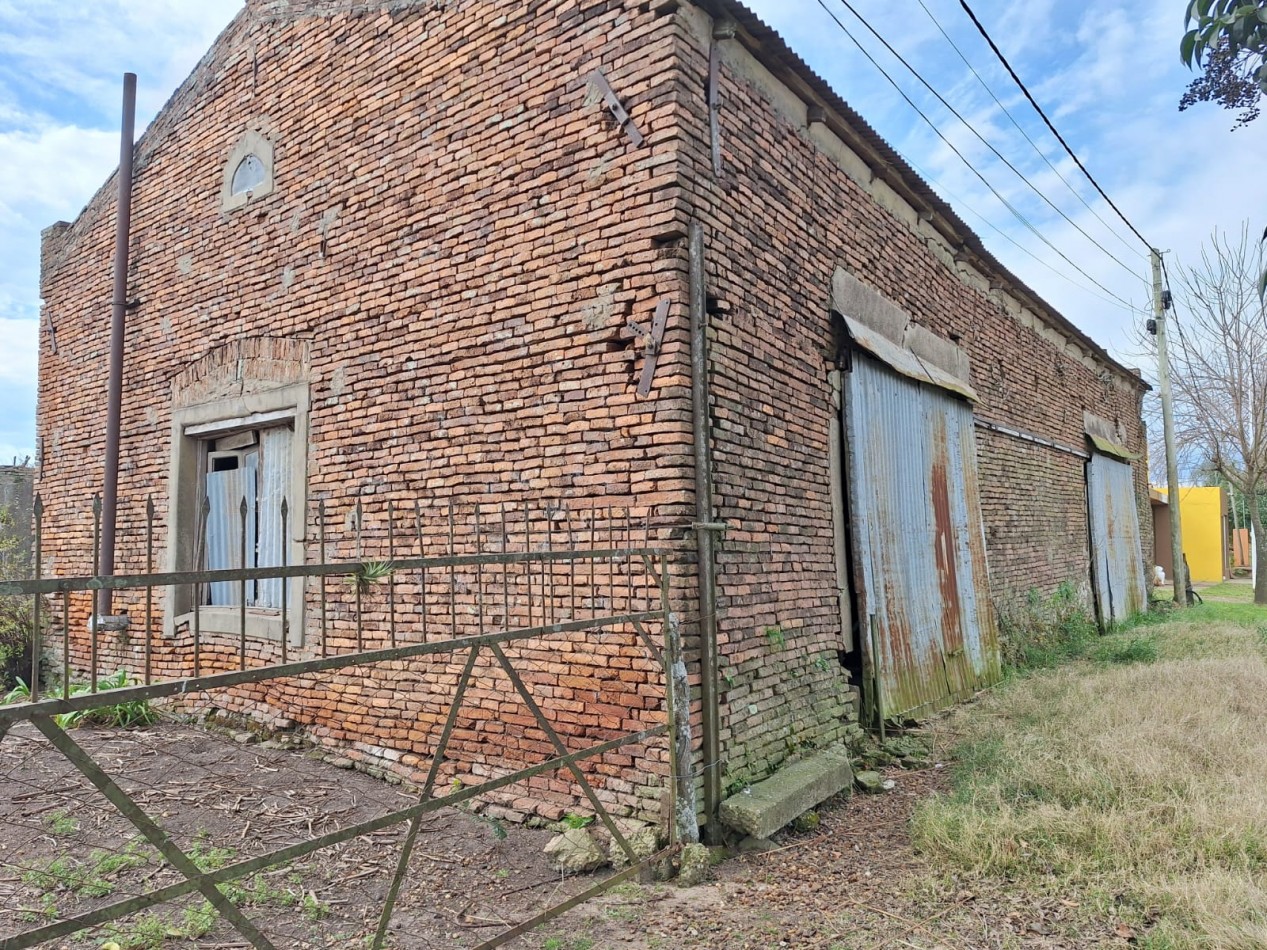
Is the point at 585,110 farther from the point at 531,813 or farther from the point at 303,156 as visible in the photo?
the point at 531,813

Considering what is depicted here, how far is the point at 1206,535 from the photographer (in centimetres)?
2758

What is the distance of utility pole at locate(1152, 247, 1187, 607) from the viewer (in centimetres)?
1655

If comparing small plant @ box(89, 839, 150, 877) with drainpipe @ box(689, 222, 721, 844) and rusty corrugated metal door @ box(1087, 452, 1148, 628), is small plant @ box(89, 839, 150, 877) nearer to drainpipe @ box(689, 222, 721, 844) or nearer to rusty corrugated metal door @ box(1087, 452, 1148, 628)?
drainpipe @ box(689, 222, 721, 844)

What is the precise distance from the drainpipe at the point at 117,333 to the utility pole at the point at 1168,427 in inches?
692

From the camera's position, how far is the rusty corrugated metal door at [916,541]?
21.4 ft

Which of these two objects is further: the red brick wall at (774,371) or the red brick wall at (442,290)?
the red brick wall at (774,371)

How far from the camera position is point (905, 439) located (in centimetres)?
739

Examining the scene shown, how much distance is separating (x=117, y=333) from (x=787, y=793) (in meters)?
7.61

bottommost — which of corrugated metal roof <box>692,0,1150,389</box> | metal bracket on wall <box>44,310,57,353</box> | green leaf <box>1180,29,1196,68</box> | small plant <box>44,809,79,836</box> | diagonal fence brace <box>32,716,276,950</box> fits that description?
small plant <box>44,809,79,836</box>

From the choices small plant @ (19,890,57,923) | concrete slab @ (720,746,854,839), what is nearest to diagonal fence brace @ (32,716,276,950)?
small plant @ (19,890,57,923)

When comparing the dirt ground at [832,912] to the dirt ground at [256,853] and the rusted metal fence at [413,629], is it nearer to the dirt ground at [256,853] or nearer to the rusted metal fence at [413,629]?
the rusted metal fence at [413,629]

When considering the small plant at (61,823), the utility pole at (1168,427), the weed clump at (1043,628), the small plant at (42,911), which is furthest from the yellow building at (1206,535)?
the small plant at (42,911)

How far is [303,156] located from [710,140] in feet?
12.4

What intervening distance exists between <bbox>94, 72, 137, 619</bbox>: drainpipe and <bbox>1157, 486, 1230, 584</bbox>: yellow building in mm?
30038
